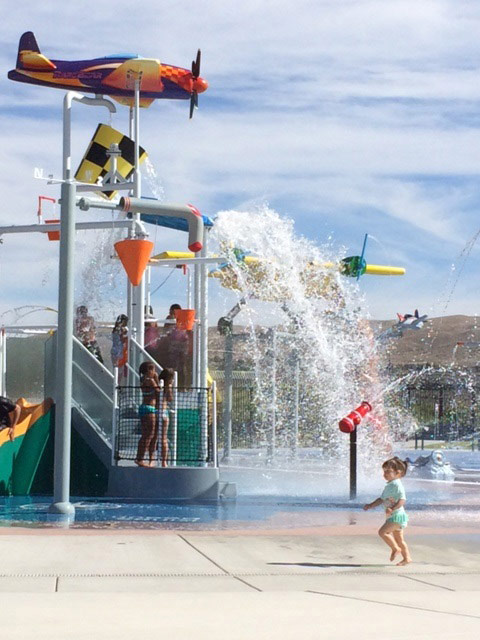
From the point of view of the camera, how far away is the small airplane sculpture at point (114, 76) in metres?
18.2

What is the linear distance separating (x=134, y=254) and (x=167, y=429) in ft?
8.13

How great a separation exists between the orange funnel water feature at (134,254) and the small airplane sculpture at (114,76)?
3431mm

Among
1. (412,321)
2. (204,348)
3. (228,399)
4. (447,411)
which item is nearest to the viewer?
(204,348)

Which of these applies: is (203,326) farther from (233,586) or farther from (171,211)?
(233,586)

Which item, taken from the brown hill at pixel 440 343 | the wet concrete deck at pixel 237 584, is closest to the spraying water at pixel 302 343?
the wet concrete deck at pixel 237 584

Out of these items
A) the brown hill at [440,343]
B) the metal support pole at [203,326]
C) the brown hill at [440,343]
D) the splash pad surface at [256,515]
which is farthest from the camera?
the brown hill at [440,343]

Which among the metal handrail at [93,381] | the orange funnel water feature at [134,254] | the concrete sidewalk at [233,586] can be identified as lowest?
the concrete sidewalk at [233,586]

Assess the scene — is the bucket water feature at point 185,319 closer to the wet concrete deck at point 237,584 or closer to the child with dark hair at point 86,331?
the child with dark hair at point 86,331

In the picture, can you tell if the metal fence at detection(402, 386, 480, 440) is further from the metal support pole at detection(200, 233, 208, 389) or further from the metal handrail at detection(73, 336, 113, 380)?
the metal handrail at detection(73, 336, 113, 380)

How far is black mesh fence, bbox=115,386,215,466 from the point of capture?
50.3 feet

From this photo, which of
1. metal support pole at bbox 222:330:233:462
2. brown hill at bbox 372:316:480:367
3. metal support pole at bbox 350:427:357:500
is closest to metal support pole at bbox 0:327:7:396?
metal support pole at bbox 350:427:357:500

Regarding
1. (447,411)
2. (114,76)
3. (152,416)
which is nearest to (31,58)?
(114,76)

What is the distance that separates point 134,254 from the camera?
633 inches

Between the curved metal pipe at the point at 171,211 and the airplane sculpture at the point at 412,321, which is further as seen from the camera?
the airplane sculpture at the point at 412,321
